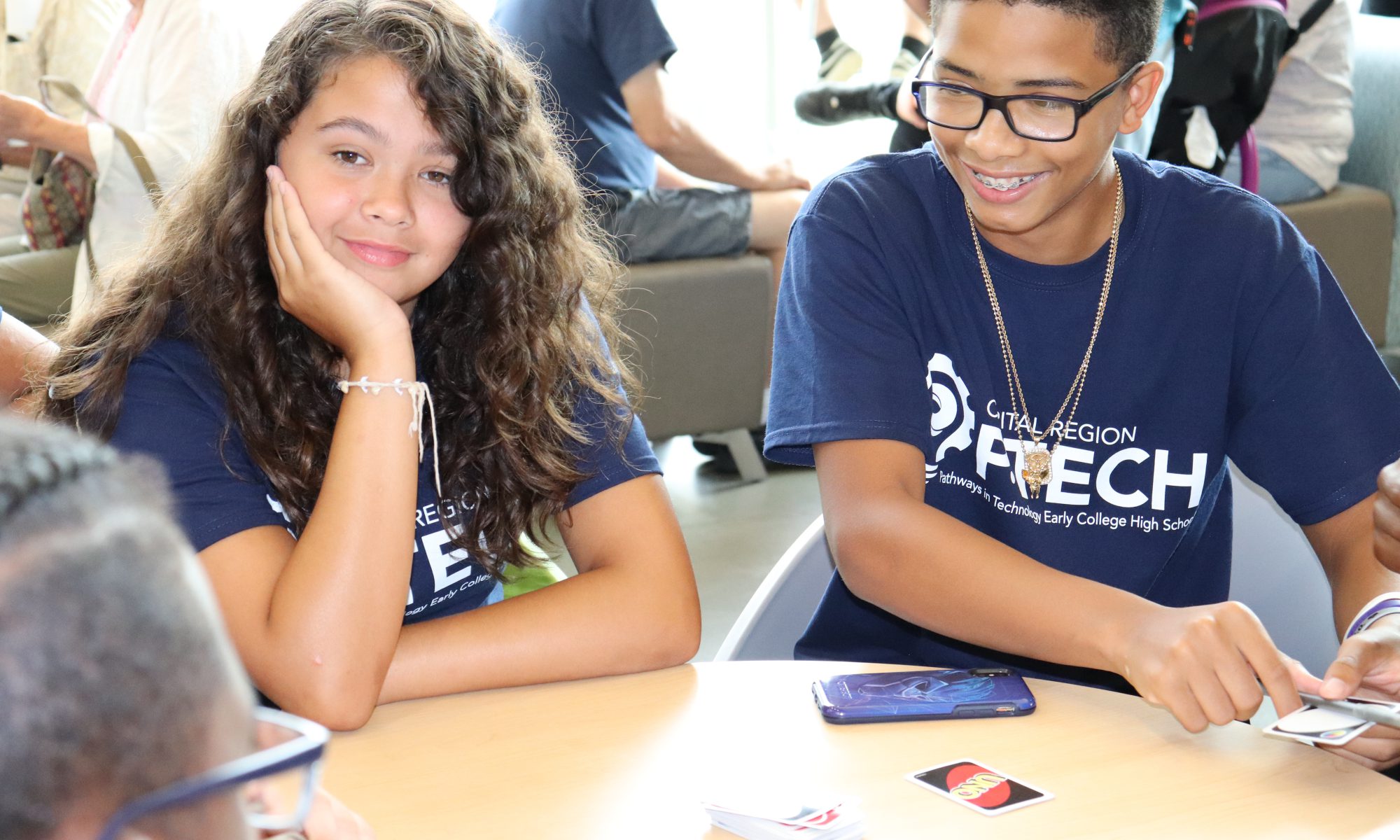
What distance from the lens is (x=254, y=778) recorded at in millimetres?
447

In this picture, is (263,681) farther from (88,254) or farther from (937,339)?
(88,254)

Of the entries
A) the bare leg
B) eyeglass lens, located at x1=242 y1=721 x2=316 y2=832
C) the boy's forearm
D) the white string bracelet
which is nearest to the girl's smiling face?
the white string bracelet

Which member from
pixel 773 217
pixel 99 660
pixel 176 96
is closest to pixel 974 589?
pixel 99 660

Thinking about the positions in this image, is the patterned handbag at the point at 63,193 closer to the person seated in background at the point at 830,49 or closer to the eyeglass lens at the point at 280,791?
the person seated in background at the point at 830,49

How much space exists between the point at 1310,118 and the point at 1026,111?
326cm

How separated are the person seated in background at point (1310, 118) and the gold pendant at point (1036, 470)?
10.3 ft

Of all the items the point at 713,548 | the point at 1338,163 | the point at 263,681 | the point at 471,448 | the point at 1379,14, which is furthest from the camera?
the point at 1338,163

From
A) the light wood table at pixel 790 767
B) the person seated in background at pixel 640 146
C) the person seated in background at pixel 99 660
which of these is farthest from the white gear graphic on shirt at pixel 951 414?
the person seated in background at pixel 640 146

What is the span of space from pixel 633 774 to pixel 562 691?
0.21 meters

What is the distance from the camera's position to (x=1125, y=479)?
1.55 m

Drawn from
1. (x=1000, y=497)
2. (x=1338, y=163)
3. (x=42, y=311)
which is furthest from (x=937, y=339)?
(x=1338, y=163)

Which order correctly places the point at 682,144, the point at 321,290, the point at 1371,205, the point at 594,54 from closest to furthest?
the point at 321,290 → the point at 594,54 → the point at 682,144 → the point at 1371,205

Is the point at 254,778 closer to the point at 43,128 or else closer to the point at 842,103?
the point at 43,128

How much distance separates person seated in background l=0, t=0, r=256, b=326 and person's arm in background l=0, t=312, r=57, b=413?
1.57 meters
